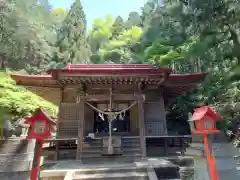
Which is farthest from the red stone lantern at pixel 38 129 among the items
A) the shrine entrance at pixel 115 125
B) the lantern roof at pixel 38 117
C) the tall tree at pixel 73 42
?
the tall tree at pixel 73 42

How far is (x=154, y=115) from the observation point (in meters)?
10.2

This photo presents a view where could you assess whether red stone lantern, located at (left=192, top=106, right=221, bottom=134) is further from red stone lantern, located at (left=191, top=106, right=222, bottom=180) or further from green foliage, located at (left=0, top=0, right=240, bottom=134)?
green foliage, located at (left=0, top=0, right=240, bottom=134)

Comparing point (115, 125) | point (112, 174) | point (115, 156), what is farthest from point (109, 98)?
point (112, 174)

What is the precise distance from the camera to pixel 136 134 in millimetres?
10180

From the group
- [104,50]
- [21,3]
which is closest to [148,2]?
[104,50]

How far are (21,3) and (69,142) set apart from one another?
47.1ft

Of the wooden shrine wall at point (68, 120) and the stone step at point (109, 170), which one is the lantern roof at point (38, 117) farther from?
the wooden shrine wall at point (68, 120)

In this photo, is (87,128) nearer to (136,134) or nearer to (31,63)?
(136,134)

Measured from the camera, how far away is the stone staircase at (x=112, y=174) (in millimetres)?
6109

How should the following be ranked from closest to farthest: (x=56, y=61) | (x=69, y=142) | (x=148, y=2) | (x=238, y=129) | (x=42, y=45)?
(x=238, y=129)
(x=69, y=142)
(x=42, y=45)
(x=56, y=61)
(x=148, y=2)

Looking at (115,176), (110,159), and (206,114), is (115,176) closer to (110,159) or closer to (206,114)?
(110,159)

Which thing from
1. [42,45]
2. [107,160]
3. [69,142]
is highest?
[42,45]

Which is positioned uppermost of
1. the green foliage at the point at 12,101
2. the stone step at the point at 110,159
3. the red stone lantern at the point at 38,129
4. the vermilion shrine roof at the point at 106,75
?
the vermilion shrine roof at the point at 106,75

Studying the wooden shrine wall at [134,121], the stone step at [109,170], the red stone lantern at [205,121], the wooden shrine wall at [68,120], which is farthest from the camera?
the wooden shrine wall at [134,121]
